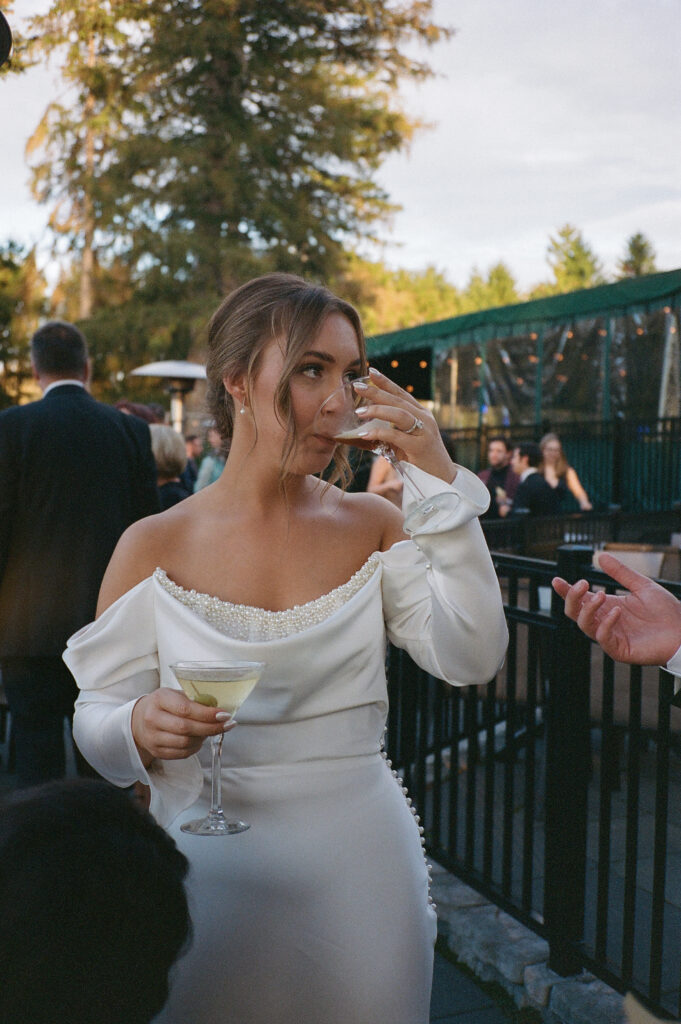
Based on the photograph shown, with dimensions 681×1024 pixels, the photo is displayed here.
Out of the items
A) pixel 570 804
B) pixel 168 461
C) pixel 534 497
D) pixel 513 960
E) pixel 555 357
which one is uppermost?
pixel 555 357

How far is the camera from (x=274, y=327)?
2098 mm

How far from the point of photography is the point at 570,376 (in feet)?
51.4

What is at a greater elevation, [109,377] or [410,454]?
[109,377]

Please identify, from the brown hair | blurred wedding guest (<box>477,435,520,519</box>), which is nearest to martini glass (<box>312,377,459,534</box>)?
blurred wedding guest (<box>477,435,520,519</box>)

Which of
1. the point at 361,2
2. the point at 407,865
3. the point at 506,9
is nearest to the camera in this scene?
the point at 407,865

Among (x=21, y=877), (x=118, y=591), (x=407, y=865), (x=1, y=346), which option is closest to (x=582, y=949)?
(x=407, y=865)

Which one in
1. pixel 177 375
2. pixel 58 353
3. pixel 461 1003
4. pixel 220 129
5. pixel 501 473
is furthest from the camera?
pixel 220 129

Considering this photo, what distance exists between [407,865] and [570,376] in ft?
47.5

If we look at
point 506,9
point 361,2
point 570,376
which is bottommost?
point 570,376

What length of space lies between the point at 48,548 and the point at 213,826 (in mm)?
2687

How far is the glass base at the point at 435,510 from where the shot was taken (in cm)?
186

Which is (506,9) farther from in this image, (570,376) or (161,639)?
(161,639)

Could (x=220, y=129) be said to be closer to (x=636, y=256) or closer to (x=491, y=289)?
(x=491, y=289)

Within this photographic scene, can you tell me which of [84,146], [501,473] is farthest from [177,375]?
[84,146]
